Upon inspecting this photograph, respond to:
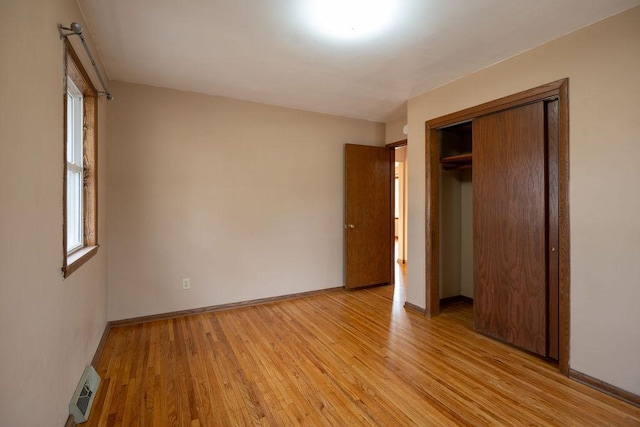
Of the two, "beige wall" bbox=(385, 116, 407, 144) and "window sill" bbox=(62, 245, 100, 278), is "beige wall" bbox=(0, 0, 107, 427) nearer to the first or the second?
"window sill" bbox=(62, 245, 100, 278)

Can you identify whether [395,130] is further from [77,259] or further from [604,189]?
[77,259]

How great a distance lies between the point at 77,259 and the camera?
72.8 inches

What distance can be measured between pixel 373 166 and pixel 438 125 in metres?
1.36

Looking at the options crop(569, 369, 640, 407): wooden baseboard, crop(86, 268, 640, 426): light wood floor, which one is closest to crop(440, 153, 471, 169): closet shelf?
crop(86, 268, 640, 426): light wood floor

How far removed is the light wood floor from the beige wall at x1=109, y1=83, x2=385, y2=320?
0.53 metres

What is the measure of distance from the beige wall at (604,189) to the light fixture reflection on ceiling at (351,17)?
4.35 feet

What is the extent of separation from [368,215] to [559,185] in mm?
2432

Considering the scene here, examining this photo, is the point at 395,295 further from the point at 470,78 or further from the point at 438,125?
the point at 470,78

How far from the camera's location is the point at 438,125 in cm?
317

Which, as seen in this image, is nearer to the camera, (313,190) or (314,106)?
(314,106)

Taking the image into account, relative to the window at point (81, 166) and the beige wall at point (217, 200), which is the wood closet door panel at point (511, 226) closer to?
the beige wall at point (217, 200)

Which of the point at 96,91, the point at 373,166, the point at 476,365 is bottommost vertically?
the point at 476,365

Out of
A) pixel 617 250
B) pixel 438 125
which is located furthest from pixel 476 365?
pixel 438 125

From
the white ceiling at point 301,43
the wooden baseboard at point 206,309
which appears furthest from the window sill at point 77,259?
the white ceiling at point 301,43
